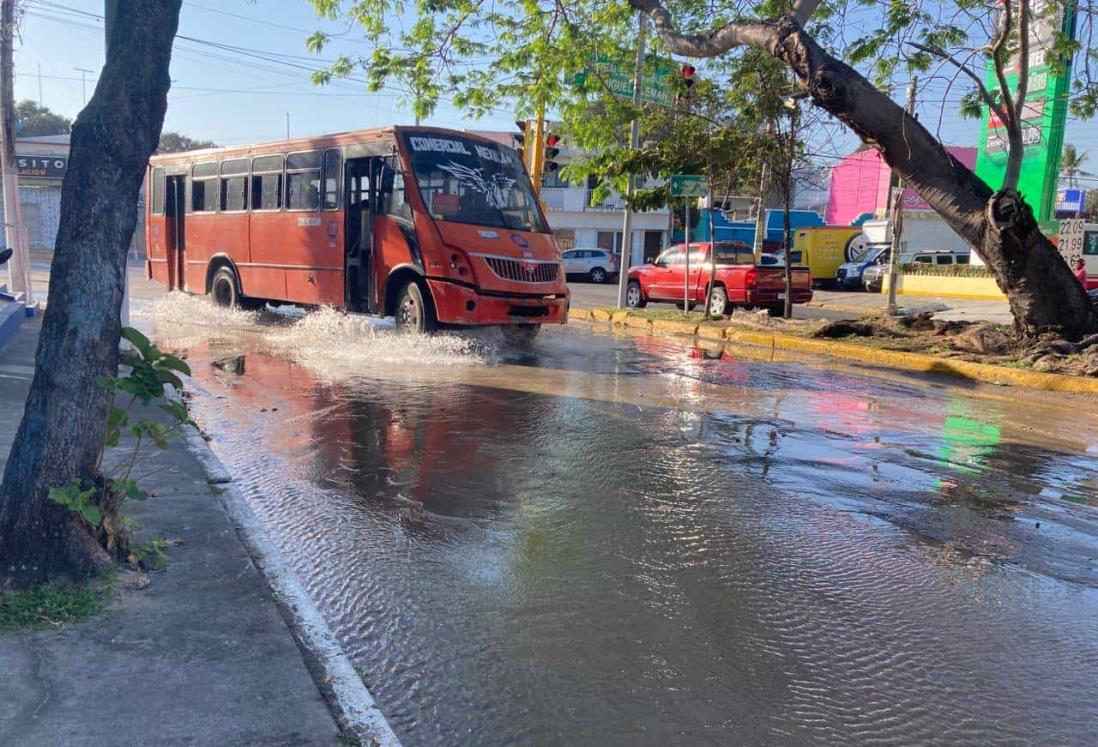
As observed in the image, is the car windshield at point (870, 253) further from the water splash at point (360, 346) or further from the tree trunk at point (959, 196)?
the water splash at point (360, 346)

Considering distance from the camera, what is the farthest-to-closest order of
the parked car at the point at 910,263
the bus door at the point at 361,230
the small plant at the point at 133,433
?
the parked car at the point at 910,263
the bus door at the point at 361,230
the small plant at the point at 133,433

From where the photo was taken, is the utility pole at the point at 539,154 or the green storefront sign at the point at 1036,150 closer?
the utility pole at the point at 539,154

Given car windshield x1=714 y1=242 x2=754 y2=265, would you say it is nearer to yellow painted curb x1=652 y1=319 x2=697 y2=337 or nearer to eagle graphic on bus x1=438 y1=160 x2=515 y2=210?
yellow painted curb x1=652 y1=319 x2=697 y2=337

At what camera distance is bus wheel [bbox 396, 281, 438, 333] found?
1165 cm

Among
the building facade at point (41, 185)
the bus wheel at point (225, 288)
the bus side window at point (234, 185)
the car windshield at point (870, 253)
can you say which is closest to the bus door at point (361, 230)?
the bus side window at point (234, 185)

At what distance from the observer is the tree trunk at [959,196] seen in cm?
1155

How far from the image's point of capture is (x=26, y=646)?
3178 millimetres

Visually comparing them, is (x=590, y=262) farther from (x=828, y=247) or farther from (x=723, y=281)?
(x=723, y=281)

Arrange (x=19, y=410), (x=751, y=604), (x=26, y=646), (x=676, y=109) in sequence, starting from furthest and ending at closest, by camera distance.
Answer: (x=676, y=109)
(x=19, y=410)
(x=751, y=604)
(x=26, y=646)

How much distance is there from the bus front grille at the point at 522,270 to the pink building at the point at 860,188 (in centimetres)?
4113

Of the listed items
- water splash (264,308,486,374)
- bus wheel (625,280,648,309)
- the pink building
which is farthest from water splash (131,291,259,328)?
the pink building

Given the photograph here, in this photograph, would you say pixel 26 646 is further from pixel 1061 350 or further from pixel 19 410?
Result: pixel 1061 350

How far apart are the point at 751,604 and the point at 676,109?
1356cm

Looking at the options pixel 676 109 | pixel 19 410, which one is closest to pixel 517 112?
pixel 676 109
